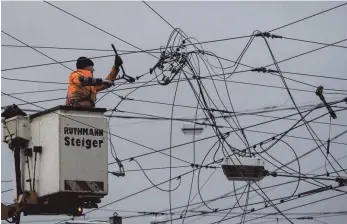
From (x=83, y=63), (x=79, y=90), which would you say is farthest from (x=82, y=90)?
(x=83, y=63)

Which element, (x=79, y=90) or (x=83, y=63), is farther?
(x=83, y=63)

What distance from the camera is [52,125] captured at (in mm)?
16234

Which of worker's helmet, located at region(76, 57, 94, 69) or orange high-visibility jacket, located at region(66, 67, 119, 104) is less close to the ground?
worker's helmet, located at region(76, 57, 94, 69)

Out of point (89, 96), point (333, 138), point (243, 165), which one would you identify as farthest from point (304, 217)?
point (89, 96)

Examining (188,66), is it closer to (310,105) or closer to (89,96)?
(89,96)

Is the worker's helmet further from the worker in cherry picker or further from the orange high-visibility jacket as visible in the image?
the orange high-visibility jacket

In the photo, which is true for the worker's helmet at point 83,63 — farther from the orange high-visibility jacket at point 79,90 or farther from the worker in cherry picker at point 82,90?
the orange high-visibility jacket at point 79,90

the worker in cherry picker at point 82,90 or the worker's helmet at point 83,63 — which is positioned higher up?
the worker's helmet at point 83,63

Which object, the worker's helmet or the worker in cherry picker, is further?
the worker's helmet

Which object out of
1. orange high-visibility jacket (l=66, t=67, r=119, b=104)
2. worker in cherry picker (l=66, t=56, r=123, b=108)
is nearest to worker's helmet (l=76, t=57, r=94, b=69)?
worker in cherry picker (l=66, t=56, r=123, b=108)

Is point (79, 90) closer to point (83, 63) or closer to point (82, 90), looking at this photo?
point (82, 90)

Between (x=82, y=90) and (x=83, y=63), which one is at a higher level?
(x=83, y=63)

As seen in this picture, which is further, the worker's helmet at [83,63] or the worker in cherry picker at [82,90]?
the worker's helmet at [83,63]

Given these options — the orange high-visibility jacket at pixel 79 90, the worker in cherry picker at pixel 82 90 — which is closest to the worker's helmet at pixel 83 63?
the worker in cherry picker at pixel 82 90
